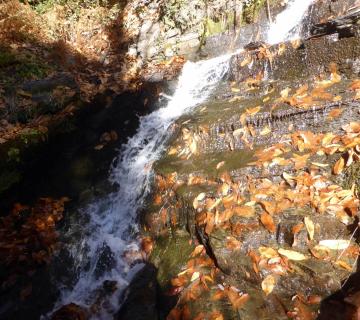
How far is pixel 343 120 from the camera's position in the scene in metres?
4.26

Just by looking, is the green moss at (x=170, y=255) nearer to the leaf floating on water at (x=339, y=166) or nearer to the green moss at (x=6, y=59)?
the leaf floating on water at (x=339, y=166)

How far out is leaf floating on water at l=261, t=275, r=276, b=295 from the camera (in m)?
3.30

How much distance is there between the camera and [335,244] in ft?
10.6

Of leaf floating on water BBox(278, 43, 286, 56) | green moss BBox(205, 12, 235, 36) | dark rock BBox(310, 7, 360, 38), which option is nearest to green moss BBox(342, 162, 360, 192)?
dark rock BBox(310, 7, 360, 38)

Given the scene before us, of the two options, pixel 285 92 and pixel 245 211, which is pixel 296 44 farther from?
pixel 245 211

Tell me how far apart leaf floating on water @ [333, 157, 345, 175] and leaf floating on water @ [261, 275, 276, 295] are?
140cm

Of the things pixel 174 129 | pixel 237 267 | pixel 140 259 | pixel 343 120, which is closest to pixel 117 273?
pixel 140 259

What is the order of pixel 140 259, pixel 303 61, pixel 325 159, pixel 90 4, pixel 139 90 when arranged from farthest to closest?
pixel 90 4 < pixel 139 90 < pixel 303 61 < pixel 140 259 < pixel 325 159

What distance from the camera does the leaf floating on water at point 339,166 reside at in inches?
146

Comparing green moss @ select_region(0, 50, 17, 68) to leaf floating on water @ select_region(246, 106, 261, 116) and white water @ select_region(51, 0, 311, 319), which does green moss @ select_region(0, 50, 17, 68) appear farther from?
leaf floating on water @ select_region(246, 106, 261, 116)

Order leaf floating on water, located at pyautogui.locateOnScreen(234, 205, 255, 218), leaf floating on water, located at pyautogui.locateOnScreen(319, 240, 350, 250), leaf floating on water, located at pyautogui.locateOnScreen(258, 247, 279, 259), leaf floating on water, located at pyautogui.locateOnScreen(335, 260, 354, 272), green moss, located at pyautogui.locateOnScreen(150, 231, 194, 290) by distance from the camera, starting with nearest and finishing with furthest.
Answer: leaf floating on water, located at pyautogui.locateOnScreen(335, 260, 354, 272) < leaf floating on water, located at pyautogui.locateOnScreen(319, 240, 350, 250) < leaf floating on water, located at pyautogui.locateOnScreen(258, 247, 279, 259) < leaf floating on water, located at pyautogui.locateOnScreen(234, 205, 255, 218) < green moss, located at pyautogui.locateOnScreen(150, 231, 194, 290)

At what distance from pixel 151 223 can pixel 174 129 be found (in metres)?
1.93

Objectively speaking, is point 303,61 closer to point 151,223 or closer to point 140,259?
point 151,223

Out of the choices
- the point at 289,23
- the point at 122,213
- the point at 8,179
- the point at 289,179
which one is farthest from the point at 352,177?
the point at 289,23
